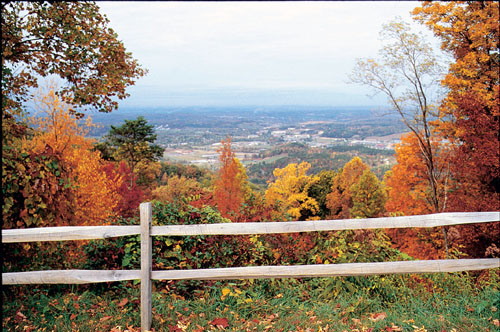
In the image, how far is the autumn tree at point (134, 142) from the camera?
1531 inches

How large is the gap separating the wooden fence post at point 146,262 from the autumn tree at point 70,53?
4010 millimetres

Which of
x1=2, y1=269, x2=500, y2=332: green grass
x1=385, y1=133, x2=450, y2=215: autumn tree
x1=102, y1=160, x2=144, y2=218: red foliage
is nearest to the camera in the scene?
x1=2, y1=269, x2=500, y2=332: green grass

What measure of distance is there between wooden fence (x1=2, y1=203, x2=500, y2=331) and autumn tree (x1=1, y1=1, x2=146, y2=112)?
369 centimetres

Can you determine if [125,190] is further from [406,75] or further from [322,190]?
[406,75]

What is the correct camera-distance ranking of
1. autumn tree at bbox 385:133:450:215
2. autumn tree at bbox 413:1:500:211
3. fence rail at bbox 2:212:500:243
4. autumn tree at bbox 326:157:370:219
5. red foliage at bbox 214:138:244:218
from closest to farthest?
1. fence rail at bbox 2:212:500:243
2. autumn tree at bbox 413:1:500:211
3. autumn tree at bbox 385:133:450:215
4. autumn tree at bbox 326:157:370:219
5. red foliage at bbox 214:138:244:218

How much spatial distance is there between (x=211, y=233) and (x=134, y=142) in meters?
37.6

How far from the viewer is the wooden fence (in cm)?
401

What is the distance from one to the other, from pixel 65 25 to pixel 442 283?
24.1ft

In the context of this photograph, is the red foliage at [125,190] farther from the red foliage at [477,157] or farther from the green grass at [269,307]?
the green grass at [269,307]

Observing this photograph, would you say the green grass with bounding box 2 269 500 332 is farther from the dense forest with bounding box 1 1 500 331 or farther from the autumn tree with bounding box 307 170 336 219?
the autumn tree with bounding box 307 170 336 219

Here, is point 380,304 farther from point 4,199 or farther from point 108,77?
point 108,77

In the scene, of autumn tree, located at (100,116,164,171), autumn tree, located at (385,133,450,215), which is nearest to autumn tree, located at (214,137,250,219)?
autumn tree, located at (100,116,164,171)

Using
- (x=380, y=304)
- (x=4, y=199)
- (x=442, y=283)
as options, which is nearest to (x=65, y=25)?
(x=4, y=199)

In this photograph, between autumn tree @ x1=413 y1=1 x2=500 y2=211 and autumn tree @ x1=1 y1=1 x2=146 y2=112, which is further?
autumn tree @ x1=413 y1=1 x2=500 y2=211
